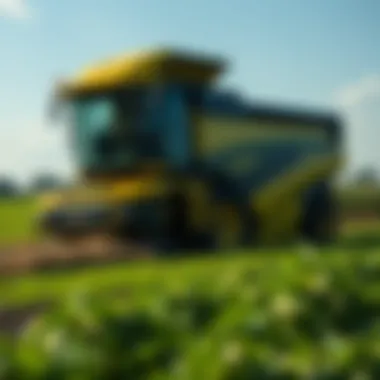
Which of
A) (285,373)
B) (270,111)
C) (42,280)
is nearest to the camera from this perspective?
(285,373)

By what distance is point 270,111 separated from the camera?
12.9m

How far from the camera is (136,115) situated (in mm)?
10773

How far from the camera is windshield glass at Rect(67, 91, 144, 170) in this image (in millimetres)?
10734

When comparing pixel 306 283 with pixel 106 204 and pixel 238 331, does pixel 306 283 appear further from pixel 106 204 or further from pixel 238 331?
pixel 106 204

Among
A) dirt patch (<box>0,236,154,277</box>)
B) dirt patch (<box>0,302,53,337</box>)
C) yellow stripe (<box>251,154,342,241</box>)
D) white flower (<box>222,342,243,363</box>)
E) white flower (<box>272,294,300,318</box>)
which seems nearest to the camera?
white flower (<box>222,342,243,363</box>)

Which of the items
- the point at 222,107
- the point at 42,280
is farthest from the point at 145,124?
the point at 42,280

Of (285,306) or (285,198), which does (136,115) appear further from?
(285,306)

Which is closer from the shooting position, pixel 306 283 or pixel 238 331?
pixel 238 331

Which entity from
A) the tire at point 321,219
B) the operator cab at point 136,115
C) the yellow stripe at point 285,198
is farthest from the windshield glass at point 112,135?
the tire at point 321,219

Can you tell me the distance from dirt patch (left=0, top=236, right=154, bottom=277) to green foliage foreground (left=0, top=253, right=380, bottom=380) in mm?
8401

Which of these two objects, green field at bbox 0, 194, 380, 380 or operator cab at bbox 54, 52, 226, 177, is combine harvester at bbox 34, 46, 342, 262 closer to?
operator cab at bbox 54, 52, 226, 177

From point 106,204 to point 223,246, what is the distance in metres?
1.61

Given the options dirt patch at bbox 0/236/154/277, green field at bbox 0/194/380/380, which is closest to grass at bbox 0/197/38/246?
dirt patch at bbox 0/236/154/277

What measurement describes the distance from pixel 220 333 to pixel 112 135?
29.8ft
